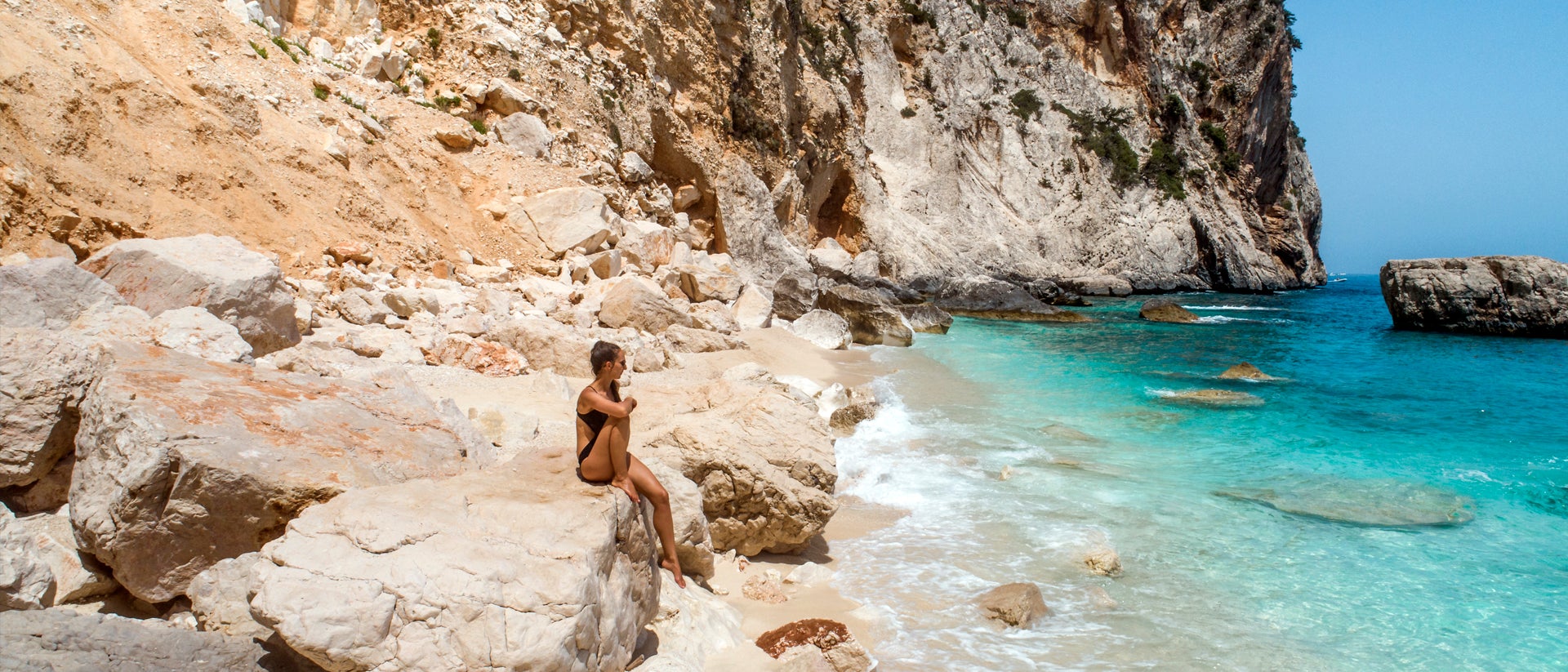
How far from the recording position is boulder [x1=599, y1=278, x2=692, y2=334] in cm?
1084

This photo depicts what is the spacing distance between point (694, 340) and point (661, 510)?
684cm

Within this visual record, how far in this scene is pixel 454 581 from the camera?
2.82 metres

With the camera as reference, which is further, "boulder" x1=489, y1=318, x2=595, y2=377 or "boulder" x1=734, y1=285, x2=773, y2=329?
"boulder" x1=734, y1=285, x2=773, y2=329

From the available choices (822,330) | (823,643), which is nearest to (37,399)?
(823,643)

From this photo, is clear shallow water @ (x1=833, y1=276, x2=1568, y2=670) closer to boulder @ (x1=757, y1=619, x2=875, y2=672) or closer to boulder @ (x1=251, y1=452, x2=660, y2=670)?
boulder @ (x1=757, y1=619, x2=875, y2=672)

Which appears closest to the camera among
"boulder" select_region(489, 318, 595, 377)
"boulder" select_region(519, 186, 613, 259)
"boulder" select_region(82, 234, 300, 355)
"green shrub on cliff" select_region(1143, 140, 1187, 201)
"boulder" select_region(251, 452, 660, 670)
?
"boulder" select_region(251, 452, 660, 670)

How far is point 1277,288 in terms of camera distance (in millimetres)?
49219

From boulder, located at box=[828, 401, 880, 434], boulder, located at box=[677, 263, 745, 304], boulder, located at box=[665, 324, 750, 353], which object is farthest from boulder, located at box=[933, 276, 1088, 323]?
boulder, located at box=[828, 401, 880, 434]

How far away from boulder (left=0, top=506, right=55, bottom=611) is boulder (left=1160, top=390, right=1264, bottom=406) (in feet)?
41.7

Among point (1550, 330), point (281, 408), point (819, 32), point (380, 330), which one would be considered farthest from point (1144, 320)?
point (281, 408)

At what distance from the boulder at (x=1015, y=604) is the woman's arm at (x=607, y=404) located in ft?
8.05

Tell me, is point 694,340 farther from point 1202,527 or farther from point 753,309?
point 1202,527

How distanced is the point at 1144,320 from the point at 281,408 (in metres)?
27.0

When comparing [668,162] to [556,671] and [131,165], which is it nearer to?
[131,165]
